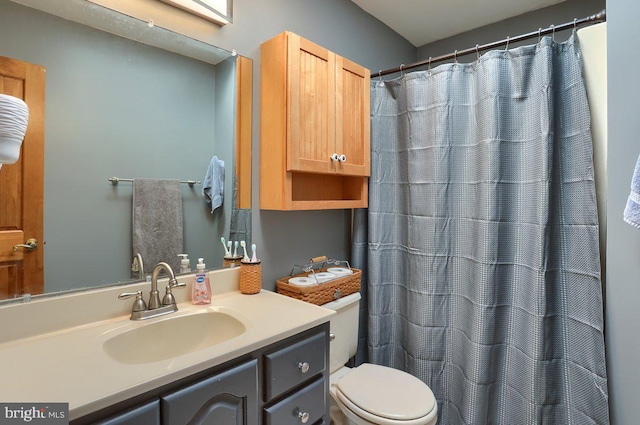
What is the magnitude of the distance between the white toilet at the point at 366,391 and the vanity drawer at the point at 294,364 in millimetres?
341

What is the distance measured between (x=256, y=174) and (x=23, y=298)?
0.95 metres

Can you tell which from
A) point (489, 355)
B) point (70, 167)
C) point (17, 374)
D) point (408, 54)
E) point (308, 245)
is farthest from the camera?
point (408, 54)

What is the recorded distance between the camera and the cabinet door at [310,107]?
145cm

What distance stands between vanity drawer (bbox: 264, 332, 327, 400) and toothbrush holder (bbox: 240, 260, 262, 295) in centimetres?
40

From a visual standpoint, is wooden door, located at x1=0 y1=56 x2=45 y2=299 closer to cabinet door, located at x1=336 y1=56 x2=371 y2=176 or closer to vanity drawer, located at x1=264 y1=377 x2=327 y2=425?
vanity drawer, located at x1=264 y1=377 x2=327 y2=425

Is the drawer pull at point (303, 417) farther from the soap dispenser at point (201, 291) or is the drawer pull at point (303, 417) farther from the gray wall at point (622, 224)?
the gray wall at point (622, 224)

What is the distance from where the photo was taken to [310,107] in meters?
1.53

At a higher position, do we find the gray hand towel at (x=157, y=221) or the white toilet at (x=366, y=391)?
the gray hand towel at (x=157, y=221)

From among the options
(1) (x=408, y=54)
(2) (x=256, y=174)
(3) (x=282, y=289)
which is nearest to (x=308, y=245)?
(3) (x=282, y=289)

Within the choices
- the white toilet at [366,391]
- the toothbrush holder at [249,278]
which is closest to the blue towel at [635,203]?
the white toilet at [366,391]

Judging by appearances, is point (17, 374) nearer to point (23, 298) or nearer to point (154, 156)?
point (23, 298)

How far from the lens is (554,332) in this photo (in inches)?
56.7

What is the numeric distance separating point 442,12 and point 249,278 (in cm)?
212

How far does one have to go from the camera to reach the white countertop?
706 mm
